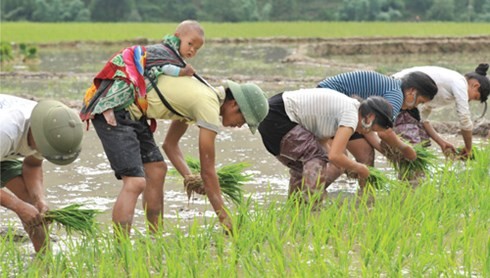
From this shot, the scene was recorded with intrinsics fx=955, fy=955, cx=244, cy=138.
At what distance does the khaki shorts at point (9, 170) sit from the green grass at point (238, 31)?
1877cm

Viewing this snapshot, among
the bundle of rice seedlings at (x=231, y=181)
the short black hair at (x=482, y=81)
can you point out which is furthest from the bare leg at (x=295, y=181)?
the short black hair at (x=482, y=81)

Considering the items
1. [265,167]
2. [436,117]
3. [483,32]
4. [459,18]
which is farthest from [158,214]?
[459,18]

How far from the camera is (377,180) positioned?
17.5ft

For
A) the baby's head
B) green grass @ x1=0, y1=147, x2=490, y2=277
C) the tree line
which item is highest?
the baby's head

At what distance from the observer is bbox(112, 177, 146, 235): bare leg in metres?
4.38

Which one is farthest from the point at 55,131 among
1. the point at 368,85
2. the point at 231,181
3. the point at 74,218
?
the point at 368,85

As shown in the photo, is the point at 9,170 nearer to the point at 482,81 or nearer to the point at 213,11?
the point at 482,81

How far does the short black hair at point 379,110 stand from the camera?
5.05 metres

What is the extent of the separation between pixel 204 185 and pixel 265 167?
239cm

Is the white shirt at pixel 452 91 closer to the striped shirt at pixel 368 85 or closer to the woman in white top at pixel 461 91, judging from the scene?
the woman in white top at pixel 461 91

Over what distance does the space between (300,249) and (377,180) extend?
53.3 inches

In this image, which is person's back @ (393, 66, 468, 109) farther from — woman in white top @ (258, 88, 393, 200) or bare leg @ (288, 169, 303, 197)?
bare leg @ (288, 169, 303, 197)

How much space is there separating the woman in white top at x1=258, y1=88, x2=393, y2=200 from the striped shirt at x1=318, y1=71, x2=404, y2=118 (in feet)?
1.19

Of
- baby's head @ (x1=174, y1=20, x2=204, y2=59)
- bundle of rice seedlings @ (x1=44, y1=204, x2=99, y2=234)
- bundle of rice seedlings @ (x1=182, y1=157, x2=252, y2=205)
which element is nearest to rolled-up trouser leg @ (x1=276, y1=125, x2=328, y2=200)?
bundle of rice seedlings @ (x1=182, y1=157, x2=252, y2=205)
